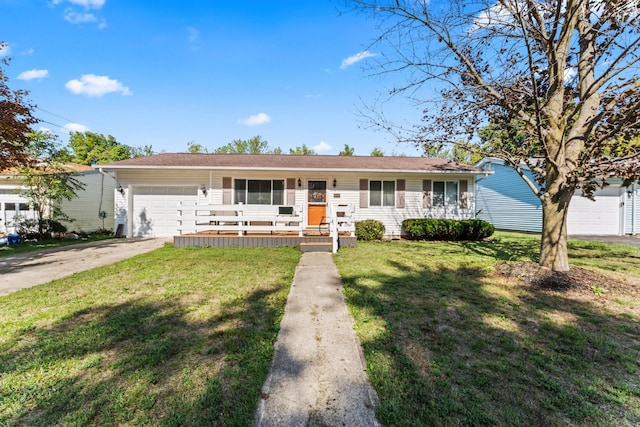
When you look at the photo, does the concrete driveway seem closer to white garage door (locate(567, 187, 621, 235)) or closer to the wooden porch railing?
the wooden porch railing

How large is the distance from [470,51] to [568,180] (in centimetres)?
328

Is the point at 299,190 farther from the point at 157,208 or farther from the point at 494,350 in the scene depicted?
the point at 494,350

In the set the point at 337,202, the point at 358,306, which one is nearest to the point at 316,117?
the point at 337,202

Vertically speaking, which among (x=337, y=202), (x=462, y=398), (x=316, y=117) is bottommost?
(x=462, y=398)

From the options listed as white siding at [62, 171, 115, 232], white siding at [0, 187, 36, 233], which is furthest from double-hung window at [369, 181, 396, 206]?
white siding at [0, 187, 36, 233]

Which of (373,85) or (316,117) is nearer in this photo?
(373,85)

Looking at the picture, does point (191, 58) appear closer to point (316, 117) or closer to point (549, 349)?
point (316, 117)

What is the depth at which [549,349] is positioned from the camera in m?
2.63

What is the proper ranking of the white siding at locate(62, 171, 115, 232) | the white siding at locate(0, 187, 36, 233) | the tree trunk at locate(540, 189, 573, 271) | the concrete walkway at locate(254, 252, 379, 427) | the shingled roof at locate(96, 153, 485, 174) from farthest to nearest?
the white siding at locate(62, 171, 115, 232) → the white siding at locate(0, 187, 36, 233) → the shingled roof at locate(96, 153, 485, 174) → the tree trunk at locate(540, 189, 573, 271) → the concrete walkway at locate(254, 252, 379, 427)

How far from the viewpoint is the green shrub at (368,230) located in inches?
402

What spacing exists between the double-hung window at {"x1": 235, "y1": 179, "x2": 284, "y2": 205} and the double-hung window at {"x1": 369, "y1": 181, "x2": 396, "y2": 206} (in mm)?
3777

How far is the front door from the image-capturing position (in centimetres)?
1104

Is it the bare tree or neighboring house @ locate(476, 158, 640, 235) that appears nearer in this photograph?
the bare tree

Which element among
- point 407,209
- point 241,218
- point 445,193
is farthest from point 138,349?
point 445,193
